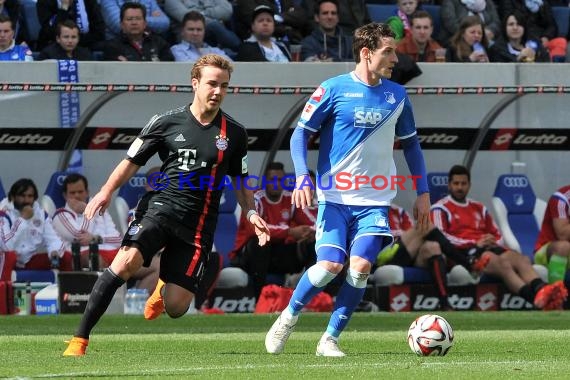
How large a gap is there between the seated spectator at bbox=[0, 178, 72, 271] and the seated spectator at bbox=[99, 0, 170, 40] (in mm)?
2390

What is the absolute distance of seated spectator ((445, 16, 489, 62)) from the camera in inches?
694

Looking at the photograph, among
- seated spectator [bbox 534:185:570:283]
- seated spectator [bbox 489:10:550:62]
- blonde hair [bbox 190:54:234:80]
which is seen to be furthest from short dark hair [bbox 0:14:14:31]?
blonde hair [bbox 190:54:234:80]

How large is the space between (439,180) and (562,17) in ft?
14.9

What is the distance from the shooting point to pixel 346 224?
917 centimetres

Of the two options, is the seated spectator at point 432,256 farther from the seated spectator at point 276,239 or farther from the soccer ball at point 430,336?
the soccer ball at point 430,336

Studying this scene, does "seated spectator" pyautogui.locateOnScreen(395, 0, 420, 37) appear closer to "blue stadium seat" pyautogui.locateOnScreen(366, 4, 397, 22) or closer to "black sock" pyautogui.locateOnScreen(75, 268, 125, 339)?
"blue stadium seat" pyautogui.locateOnScreen(366, 4, 397, 22)

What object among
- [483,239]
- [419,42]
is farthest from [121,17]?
[483,239]

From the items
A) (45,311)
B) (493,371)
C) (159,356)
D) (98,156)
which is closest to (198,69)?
(159,356)

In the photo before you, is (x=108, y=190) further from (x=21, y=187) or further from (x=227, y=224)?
(x=227, y=224)

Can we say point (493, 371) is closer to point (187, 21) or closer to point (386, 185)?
point (386, 185)

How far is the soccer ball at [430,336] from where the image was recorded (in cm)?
907

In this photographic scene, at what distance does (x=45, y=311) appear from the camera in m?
14.7

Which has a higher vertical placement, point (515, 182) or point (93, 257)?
point (93, 257)

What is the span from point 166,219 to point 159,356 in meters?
0.87
